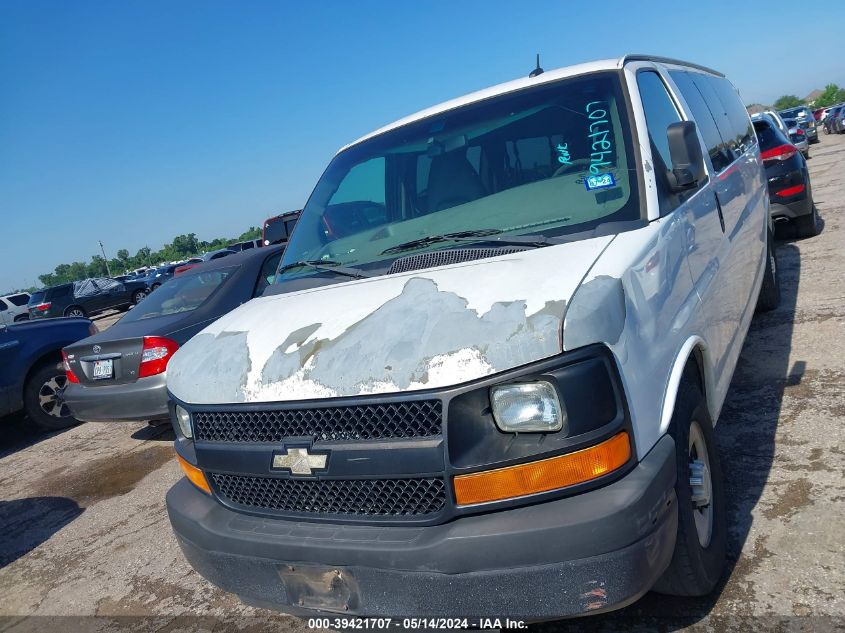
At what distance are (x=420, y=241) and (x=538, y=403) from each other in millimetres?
1276

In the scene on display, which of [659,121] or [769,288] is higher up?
[659,121]

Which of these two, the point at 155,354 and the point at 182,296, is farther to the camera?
the point at 182,296

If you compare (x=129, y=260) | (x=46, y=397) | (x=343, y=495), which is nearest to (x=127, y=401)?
(x=46, y=397)

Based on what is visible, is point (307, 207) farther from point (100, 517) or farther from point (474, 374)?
point (100, 517)

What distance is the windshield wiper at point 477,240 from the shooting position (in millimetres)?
2705

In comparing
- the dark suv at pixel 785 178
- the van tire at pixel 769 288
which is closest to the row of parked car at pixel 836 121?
the dark suv at pixel 785 178

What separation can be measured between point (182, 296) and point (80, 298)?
23149mm

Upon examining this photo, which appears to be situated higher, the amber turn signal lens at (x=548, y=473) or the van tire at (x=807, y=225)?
the amber turn signal lens at (x=548, y=473)

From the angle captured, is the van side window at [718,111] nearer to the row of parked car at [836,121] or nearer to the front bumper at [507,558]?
the front bumper at [507,558]

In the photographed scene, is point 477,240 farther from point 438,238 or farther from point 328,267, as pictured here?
point 328,267

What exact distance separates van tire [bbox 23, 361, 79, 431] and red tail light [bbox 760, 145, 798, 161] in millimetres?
8800

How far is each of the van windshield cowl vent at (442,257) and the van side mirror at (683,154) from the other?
0.78 m

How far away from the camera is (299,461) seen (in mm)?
2279

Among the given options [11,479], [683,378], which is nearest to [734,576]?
[683,378]
